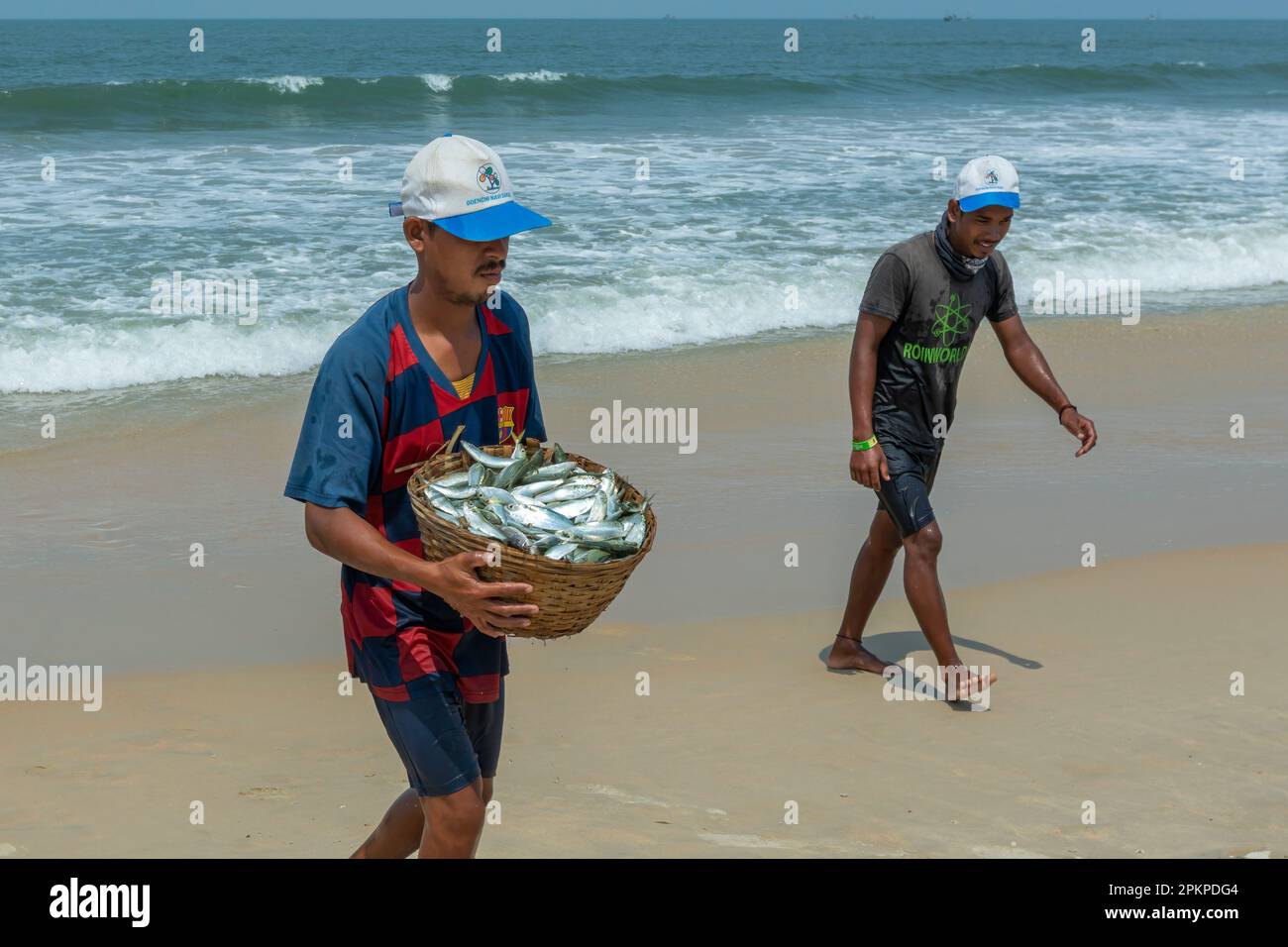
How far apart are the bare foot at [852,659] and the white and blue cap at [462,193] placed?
3037mm

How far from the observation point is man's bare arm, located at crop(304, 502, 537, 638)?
2.63m

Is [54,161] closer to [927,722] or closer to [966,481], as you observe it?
[966,481]

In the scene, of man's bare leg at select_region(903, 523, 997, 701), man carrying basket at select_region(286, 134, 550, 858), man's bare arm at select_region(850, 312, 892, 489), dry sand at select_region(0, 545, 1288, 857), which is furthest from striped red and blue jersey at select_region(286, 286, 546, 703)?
man's bare leg at select_region(903, 523, 997, 701)

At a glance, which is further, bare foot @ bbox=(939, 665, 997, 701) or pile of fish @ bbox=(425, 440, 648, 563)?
bare foot @ bbox=(939, 665, 997, 701)

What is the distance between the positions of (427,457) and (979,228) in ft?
8.67

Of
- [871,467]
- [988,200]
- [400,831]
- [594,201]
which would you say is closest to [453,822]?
[400,831]

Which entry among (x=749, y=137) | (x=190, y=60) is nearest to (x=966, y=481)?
(x=749, y=137)

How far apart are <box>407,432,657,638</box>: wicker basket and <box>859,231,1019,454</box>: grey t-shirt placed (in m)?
2.39

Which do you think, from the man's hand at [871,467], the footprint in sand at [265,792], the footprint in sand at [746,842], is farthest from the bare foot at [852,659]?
the footprint in sand at [265,792]

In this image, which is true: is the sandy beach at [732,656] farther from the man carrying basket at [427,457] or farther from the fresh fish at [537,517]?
A: the fresh fish at [537,517]

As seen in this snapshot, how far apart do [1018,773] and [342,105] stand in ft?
78.5

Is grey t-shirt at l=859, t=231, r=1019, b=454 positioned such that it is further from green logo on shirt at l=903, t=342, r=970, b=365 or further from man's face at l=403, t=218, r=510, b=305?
man's face at l=403, t=218, r=510, b=305

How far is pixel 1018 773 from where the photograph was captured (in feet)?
15.0

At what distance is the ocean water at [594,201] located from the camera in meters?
11.0
